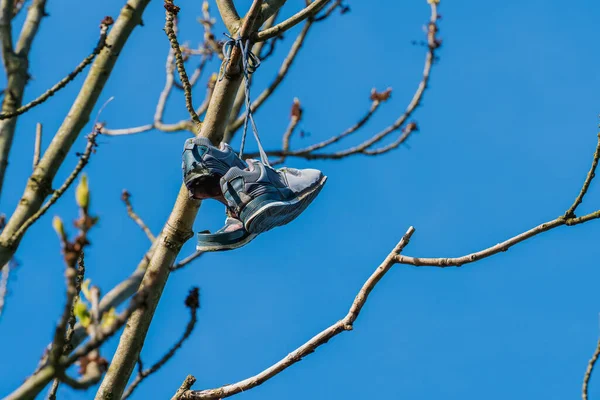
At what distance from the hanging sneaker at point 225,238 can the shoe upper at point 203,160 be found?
172 millimetres

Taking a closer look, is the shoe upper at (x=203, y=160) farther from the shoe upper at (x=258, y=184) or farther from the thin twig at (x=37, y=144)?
the thin twig at (x=37, y=144)

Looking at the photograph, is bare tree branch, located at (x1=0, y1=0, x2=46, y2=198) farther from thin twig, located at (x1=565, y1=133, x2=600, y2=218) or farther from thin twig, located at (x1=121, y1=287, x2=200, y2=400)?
thin twig, located at (x1=565, y1=133, x2=600, y2=218)

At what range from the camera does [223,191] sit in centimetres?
263

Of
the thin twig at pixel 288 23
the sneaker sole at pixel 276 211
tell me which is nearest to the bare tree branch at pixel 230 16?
the thin twig at pixel 288 23

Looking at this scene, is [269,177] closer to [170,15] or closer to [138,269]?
[170,15]

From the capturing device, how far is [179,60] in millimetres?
2965

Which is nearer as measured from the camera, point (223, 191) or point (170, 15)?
point (223, 191)

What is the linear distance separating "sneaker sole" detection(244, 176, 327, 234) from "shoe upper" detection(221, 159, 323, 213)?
18mm

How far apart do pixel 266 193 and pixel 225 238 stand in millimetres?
207

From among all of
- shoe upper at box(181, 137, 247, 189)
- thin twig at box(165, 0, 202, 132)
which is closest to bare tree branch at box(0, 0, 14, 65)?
thin twig at box(165, 0, 202, 132)

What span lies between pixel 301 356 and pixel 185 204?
2.47 ft

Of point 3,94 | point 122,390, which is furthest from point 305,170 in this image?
point 3,94

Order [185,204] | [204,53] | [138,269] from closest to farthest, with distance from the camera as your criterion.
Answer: [185,204] → [138,269] → [204,53]

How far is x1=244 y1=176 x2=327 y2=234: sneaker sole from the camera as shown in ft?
8.29
